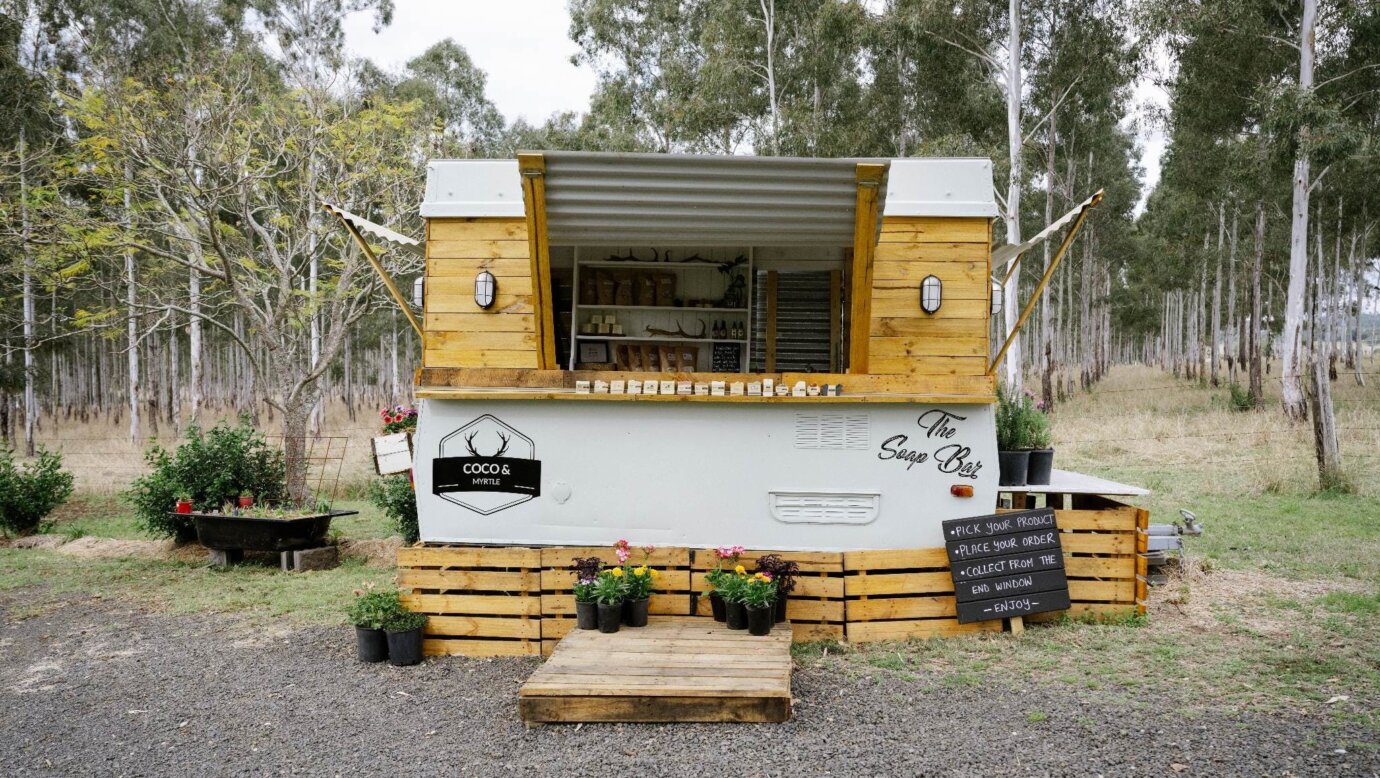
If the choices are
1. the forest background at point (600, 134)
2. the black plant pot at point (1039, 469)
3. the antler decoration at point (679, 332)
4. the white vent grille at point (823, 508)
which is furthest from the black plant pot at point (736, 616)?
the forest background at point (600, 134)

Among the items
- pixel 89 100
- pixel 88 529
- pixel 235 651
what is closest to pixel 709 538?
pixel 235 651

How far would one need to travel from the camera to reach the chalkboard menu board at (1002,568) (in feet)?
18.1

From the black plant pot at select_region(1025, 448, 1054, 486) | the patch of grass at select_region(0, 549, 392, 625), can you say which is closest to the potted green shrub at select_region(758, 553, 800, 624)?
the black plant pot at select_region(1025, 448, 1054, 486)

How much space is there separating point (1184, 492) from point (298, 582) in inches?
391

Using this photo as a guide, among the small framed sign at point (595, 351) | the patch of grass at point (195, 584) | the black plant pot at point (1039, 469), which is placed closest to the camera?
the black plant pot at point (1039, 469)

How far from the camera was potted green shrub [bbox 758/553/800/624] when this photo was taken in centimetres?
533

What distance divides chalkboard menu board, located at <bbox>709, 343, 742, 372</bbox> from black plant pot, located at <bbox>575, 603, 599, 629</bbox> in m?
2.63

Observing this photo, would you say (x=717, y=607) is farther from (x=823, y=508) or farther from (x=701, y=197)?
(x=701, y=197)

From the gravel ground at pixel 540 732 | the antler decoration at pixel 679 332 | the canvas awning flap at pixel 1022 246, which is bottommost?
the gravel ground at pixel 540 732

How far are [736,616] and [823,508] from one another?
937 mm

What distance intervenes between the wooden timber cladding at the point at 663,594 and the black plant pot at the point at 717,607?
0.09 m

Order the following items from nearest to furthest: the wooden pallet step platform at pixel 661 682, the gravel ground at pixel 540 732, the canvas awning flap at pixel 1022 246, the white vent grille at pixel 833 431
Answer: the gravel ground at pixel 540 732, the wooden pallet step platform at pixel 661 682, the white vent grille at pixel 833 431, the canvas awning flap at pixel 1022 246

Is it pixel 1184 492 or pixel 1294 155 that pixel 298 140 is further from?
pixel 1294 155

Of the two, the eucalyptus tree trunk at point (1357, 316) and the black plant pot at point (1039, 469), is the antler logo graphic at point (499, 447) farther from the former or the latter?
the eucalyptus tree trunk at point (1357, 316)
